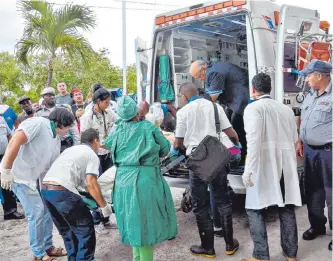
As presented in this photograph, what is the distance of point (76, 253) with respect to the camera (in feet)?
11.1

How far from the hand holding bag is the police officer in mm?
817

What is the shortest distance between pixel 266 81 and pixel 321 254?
162 centimetres

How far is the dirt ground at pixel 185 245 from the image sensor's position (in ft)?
11.8

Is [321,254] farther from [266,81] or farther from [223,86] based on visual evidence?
[223,86]

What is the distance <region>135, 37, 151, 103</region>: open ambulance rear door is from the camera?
554 centimetres

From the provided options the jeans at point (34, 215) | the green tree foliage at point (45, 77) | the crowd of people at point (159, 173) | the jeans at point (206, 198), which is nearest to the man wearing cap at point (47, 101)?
the crowd of people at point (159, 173)

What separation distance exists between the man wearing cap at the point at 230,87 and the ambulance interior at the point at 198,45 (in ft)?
2.18

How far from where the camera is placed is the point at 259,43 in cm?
423

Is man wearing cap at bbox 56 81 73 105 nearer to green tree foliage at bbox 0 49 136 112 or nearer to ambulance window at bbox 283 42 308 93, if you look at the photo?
ambulance window at bbox 283 42 308 93

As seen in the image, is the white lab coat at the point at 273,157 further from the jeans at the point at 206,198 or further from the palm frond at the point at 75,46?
the palm frond at the point at 75,46

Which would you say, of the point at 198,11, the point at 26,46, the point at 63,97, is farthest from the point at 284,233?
the point at 26,46

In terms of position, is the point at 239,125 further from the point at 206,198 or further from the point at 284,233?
the point at 284,233

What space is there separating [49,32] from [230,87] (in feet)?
22.4

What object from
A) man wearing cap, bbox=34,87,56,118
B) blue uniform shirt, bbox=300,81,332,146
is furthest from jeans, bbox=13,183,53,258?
blue uniform shirt, bbox=300,81,332,146
